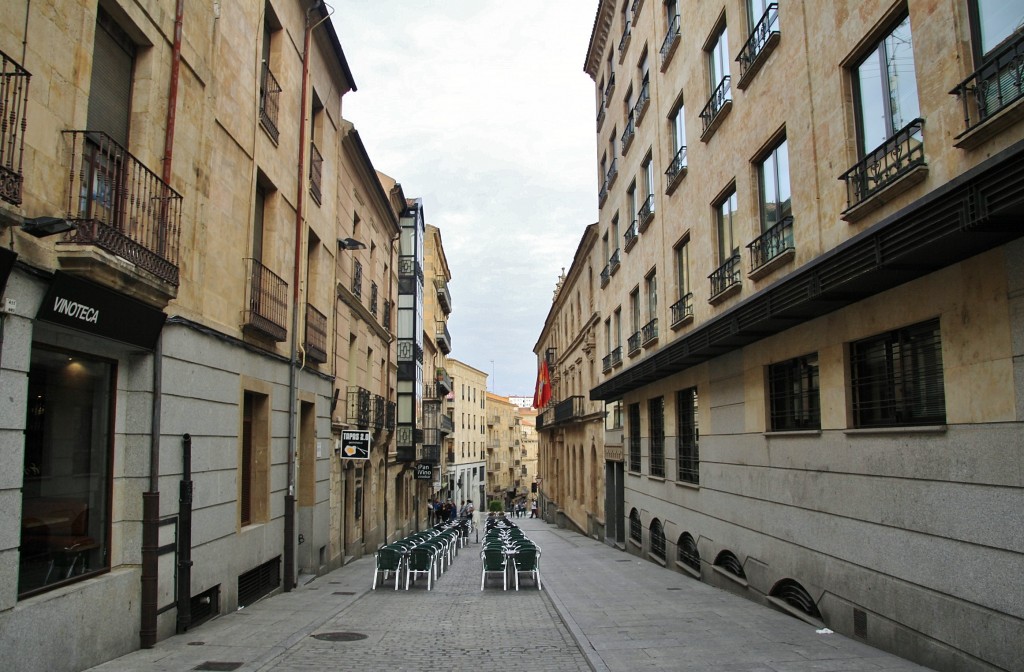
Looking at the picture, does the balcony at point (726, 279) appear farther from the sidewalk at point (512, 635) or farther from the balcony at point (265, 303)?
the balcony at point (265, 303)

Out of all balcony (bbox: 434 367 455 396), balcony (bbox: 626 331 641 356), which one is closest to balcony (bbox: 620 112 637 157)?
balcony (bbox: 626 331 641 356)

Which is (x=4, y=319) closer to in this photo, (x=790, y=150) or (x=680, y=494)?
(x=790, y=150)

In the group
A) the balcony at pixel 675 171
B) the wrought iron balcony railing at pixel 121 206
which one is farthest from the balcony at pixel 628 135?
the wrought iron balcony railing at pixel 121 206

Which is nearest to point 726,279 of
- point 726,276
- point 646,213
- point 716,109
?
point 726,276

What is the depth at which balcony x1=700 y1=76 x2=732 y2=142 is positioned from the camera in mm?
13984

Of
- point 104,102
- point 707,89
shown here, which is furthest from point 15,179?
point 707,89

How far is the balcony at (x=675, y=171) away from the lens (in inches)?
675

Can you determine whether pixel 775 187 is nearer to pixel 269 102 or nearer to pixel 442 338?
pixel 269 102

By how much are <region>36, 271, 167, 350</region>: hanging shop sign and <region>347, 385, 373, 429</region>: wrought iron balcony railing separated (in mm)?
12034

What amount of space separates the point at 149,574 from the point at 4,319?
356 centimetres

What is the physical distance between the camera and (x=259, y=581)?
12203 millimetres

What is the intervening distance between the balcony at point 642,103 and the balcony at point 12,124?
1675 cm

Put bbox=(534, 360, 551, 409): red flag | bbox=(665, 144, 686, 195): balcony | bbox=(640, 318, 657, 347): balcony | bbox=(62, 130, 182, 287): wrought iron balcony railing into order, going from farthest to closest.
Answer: bbox=(534, 360, 551, 409): red flag
bbox=(640, 318, 657, 347): balcony
bbox=(665, 144, 686, 195): balcony
bbox=(62, 130, 182, 287): wrought iron balcony railing

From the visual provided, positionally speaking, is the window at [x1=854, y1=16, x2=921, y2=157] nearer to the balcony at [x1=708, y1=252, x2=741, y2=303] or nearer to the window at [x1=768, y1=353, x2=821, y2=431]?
the window at [x1=768, y1=353, x2=821, y2=431]
